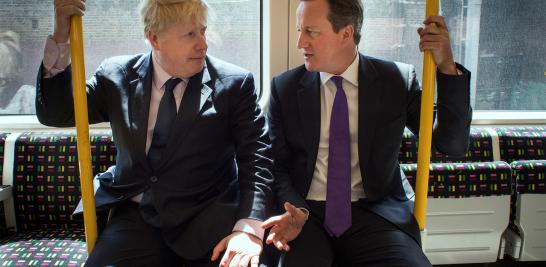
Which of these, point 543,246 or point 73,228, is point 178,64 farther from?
point 543,246

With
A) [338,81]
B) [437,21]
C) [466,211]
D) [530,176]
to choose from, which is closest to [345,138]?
[338,81]

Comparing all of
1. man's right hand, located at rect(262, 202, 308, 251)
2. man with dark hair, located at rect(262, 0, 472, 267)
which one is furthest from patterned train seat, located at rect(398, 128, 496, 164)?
man's right hand, located at rect(262, 202, 308, 251)

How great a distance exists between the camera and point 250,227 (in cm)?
186

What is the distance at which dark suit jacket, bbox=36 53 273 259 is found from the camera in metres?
1.92

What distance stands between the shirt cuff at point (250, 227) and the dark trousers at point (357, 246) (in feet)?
0.49

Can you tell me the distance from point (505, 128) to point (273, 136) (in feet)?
5.82

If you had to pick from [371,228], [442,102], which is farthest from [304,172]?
[442,102]

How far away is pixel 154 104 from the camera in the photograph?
200 centimetres

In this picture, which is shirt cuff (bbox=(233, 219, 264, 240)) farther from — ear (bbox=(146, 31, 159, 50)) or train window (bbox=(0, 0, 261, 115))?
train window (bbox=(0, 0, 261, 115))

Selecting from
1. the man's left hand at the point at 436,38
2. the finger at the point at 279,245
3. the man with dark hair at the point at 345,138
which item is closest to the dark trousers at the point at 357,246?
the man with dark hair at the point at 345,138

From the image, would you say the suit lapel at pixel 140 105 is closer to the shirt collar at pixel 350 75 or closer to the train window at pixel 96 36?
the shirt collar at pixel 350 75

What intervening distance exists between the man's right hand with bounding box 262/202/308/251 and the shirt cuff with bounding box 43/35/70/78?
989mm

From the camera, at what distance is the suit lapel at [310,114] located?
2.07 metres

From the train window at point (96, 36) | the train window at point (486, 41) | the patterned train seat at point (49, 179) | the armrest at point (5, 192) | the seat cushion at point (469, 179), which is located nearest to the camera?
the armrest at point (5, 192)
